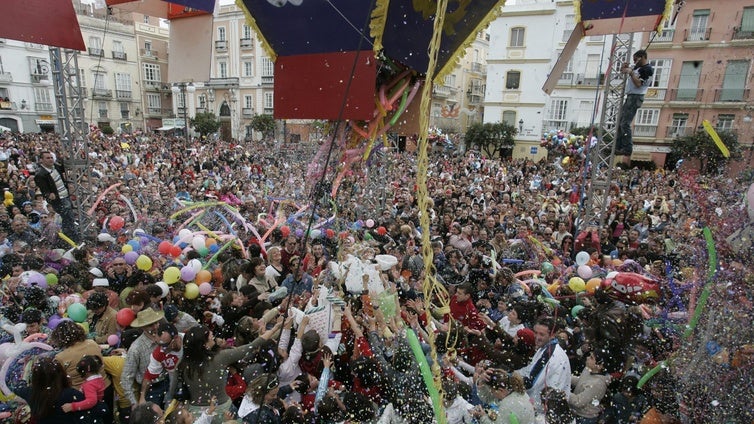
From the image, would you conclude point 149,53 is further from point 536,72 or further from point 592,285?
point 592,285

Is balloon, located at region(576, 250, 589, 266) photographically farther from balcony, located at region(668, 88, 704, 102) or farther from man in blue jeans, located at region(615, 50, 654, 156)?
balcony, located at region(668, 88, 704, 102)

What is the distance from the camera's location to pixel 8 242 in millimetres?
5664

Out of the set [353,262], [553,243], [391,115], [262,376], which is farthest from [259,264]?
[553,243]

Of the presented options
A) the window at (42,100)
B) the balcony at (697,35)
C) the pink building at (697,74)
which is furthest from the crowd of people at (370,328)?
the window at (42,100)

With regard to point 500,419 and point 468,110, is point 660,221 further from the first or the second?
point 468,110

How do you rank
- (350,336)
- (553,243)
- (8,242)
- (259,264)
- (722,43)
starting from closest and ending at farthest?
(350,336) < (259,264) < (8,242) < (553,243) < (722,43)

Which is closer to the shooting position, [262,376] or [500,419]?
[500,419]

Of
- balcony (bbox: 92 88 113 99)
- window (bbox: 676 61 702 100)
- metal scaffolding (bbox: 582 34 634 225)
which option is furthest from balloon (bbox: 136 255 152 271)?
balcony (bbox: 92 88 113 99)

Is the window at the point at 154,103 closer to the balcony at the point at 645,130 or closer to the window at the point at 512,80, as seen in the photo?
the window at the point at 512,80

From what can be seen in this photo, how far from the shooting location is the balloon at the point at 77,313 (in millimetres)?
3760

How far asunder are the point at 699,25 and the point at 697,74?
2.23 metres

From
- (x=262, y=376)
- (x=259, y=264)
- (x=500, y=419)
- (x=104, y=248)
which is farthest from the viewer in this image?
(x=104, y=248)

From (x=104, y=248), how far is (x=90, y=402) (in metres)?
4.24

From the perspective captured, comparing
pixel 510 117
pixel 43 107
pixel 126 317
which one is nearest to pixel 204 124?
pixel 43 107
